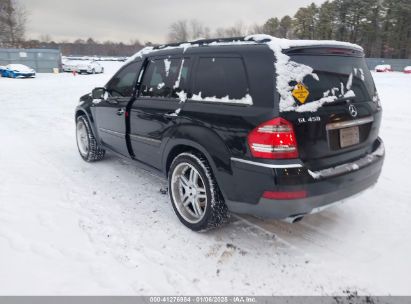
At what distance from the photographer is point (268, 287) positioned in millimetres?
2564

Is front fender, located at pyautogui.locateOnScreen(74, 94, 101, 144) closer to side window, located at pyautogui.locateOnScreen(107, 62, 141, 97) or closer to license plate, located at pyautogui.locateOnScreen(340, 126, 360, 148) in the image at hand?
side window, located at pyautogui.locateOnScreen(107, 62, 141, 97)

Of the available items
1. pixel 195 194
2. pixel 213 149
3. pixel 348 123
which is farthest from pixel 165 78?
pixel 348 123

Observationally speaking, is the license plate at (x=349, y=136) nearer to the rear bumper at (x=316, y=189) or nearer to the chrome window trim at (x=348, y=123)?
the chrome window trim at (x=348, y=123)

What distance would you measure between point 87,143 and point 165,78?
8.06 ft

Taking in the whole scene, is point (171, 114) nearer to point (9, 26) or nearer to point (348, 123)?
point (348, 123)

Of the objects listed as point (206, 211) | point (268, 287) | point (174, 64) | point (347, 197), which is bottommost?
point (268, 287)

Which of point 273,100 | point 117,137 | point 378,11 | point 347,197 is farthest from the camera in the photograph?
point 378,11

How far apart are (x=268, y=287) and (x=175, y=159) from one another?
1.54 metres

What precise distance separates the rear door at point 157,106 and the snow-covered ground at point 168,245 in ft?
2.33

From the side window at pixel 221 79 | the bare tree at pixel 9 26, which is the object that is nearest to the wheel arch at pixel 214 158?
the side window at pixel 221 79

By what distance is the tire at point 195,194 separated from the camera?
3.03 meters

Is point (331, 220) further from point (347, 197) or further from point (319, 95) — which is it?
point (319, 95)

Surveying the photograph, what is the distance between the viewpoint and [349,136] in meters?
2.86

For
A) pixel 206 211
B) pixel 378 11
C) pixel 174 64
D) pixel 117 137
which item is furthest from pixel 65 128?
pixel 378 11
